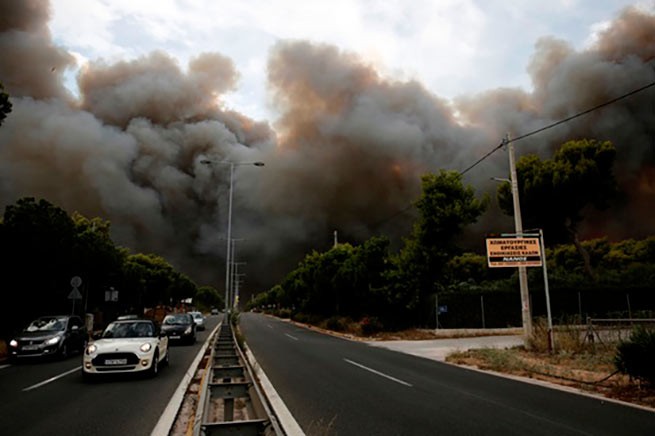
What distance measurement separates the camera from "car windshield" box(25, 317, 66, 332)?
16320 mm

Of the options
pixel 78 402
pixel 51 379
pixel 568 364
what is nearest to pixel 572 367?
pixel 568 364

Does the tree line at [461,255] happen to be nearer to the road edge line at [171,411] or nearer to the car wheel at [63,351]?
the car wheel at [63,351]

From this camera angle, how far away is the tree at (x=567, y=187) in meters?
38.3

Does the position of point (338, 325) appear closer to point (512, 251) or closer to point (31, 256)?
point (512, 251)

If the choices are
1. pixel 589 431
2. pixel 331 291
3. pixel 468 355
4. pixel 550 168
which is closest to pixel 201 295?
pixel 331 291

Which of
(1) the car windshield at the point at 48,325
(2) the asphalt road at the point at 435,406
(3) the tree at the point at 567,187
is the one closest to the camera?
(2) the asphalt road at the point at 435,406

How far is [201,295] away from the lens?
15112cm

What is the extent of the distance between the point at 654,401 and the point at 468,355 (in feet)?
27.7

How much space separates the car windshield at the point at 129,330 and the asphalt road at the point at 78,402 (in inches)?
45.6

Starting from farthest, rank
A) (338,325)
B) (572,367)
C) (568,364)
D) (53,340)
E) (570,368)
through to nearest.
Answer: (338,325), (53,340), (568,364), (572,367), (570,368)

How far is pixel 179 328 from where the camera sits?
23031 millimetres

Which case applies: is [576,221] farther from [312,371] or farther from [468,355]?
[312,371]

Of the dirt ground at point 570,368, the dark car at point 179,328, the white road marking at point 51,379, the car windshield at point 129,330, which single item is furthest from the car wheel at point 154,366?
the dark car at point 179,328

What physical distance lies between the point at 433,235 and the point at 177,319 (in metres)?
16.8
